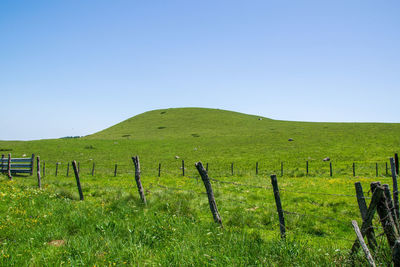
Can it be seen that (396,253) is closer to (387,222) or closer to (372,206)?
(387,222)

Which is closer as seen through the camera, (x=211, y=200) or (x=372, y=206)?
(x=372, y=206)

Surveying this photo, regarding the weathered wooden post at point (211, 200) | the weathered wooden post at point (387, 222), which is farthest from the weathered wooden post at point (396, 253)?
the weathered wooden post at point (211, 200)

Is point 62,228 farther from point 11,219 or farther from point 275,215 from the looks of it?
point 275,215

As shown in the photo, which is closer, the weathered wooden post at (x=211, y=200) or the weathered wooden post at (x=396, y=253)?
the weathered wooden post at (x=396, y=253)

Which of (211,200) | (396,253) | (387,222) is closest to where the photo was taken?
(396,253)

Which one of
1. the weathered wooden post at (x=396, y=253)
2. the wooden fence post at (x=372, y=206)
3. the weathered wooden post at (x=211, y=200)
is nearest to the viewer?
the weathered wooden post at (x=396, y=253)

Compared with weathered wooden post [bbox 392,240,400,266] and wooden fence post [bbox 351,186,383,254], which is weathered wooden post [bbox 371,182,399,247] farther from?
weathered wooden post [bbox 392,240,400,266]

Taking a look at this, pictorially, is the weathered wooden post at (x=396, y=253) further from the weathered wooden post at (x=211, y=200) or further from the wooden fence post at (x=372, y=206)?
the weathered wooden post at (x=211, y=200)

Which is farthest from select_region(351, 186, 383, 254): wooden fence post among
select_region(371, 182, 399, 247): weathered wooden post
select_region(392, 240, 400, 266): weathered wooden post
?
select_region(392, 240, 400, 266): weathered wooden post

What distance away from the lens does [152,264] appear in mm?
5328

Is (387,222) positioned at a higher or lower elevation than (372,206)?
lower

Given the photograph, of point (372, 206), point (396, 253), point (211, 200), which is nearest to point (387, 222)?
point (372, 206)

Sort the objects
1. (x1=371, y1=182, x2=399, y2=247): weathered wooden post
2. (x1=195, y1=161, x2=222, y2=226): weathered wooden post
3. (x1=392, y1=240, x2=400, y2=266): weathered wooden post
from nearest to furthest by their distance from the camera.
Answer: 1. (x1=392, y1=240, x2=400, y2=266): weathered wooden post
2. (x1=371, y1=182, x2=399, y2=247): weathered wooden post
3. (x1=195, y1=161, x2=222, y2=226): weathered wooden post

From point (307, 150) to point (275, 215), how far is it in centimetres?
4458
